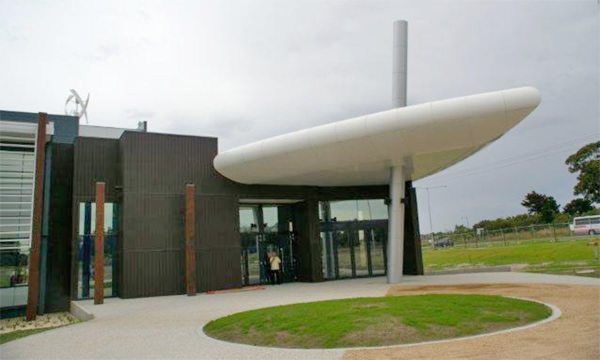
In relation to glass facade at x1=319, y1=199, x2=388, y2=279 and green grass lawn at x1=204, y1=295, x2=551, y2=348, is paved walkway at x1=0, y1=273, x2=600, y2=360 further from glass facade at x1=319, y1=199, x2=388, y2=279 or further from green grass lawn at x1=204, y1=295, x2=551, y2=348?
glass facade at x1=319, y1=199, x2=388, y2=279

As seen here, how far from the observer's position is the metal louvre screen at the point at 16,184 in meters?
17.8

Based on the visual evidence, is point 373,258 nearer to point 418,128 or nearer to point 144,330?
point 418,128

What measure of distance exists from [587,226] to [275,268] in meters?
35.8

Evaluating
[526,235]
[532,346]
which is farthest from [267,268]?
[526,235]

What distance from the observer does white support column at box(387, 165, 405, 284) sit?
65.0 feet

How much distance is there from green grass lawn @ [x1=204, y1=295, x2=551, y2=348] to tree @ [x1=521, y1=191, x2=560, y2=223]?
58.2 meters

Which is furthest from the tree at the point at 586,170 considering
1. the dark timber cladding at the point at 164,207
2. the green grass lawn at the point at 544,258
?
the dark timber cladding at the point at 164,207

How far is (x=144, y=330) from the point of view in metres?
11.2

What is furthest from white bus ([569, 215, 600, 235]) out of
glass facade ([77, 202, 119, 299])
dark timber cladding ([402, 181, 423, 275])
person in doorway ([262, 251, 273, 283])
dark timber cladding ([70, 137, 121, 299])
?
dark timber cladding ([70, 137, 121, 299])

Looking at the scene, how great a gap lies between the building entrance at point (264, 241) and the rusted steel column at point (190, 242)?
3934 millimetres

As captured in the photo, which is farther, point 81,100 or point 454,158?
point 81,100

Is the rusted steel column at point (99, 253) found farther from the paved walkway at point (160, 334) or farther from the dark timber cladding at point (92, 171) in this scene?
the dark timber cladding at point (92, 171)

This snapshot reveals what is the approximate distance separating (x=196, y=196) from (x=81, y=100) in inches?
559

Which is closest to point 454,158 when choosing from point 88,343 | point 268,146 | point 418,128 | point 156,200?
point 418,128
